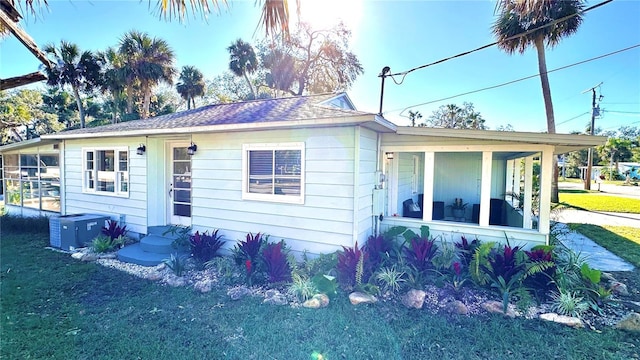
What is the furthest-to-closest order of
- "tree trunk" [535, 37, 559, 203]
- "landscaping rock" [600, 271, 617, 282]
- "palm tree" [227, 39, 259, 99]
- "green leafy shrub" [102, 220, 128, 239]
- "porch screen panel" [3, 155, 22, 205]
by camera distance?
1. "palm tree" [227, 39, 259, 99]
2. "tree trunk" [535, 37, 559, 203]
3. "porch screen panel" [3, 155, 22, 205]
4. "green leafy shrub" [102, 220, 128, 239]
5. "landscaping rock" [600, 271, 617, 282]

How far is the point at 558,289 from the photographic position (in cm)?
418

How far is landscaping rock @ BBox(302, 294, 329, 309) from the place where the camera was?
4.01 m

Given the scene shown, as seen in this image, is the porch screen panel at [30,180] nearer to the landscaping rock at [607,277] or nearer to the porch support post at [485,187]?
the porch support post at [485,187]

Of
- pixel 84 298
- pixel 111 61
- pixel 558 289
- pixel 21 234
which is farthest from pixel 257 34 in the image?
pixel 111 61

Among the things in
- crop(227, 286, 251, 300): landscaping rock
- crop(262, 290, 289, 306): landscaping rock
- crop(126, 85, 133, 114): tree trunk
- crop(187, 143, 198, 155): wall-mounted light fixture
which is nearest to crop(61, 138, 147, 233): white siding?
crop(187, 143, 198, 155): wall-mounted light fixture

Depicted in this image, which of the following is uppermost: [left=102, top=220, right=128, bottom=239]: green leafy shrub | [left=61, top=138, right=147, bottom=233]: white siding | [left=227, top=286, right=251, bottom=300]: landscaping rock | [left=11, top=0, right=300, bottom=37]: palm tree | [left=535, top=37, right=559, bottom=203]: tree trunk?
[left=535, top=37, right=559, bottom=203]: tree trunk

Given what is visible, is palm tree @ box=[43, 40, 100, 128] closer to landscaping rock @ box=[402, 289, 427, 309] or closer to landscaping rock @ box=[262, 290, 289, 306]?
landscaping rock @ box=[262, 290, 289, 306]

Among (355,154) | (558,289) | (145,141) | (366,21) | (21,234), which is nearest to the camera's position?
(558,289)

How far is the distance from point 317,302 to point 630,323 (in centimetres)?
367

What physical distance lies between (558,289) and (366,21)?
7.93 m

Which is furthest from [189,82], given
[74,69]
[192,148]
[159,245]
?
[159,245]

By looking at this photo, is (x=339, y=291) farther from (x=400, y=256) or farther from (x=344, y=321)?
(x=400, y=256)

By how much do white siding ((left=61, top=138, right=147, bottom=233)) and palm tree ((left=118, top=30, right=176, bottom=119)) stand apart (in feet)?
30.3

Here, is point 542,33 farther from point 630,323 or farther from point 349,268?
point 349,268
